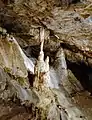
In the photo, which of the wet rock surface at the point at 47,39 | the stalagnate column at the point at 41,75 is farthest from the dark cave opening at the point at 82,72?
the stalagnate column at the point at 41,75

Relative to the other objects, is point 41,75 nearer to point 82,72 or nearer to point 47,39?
point 47,39

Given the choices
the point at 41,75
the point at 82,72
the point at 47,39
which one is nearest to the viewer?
the point at 41,75

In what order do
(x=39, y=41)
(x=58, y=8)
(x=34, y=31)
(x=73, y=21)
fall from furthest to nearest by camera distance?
(x=39, y=41)
(x=34, y=31)
(x=73, y=21)
(x=58, y=8)

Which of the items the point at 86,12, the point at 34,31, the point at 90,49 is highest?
the point at 86,12

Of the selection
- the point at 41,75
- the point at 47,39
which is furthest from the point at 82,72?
the point at 41,75

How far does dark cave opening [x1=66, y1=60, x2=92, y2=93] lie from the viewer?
15.0 m

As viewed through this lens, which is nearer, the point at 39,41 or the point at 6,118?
the point at 6,118

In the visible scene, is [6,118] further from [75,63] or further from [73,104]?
[75,63]

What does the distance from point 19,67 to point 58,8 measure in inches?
128

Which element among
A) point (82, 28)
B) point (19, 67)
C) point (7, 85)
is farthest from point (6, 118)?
point (82, 28)

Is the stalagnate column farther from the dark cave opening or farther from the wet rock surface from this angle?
the dark cave opening

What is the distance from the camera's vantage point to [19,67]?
10.8m

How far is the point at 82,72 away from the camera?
1550cm

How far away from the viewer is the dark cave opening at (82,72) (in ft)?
49.2
